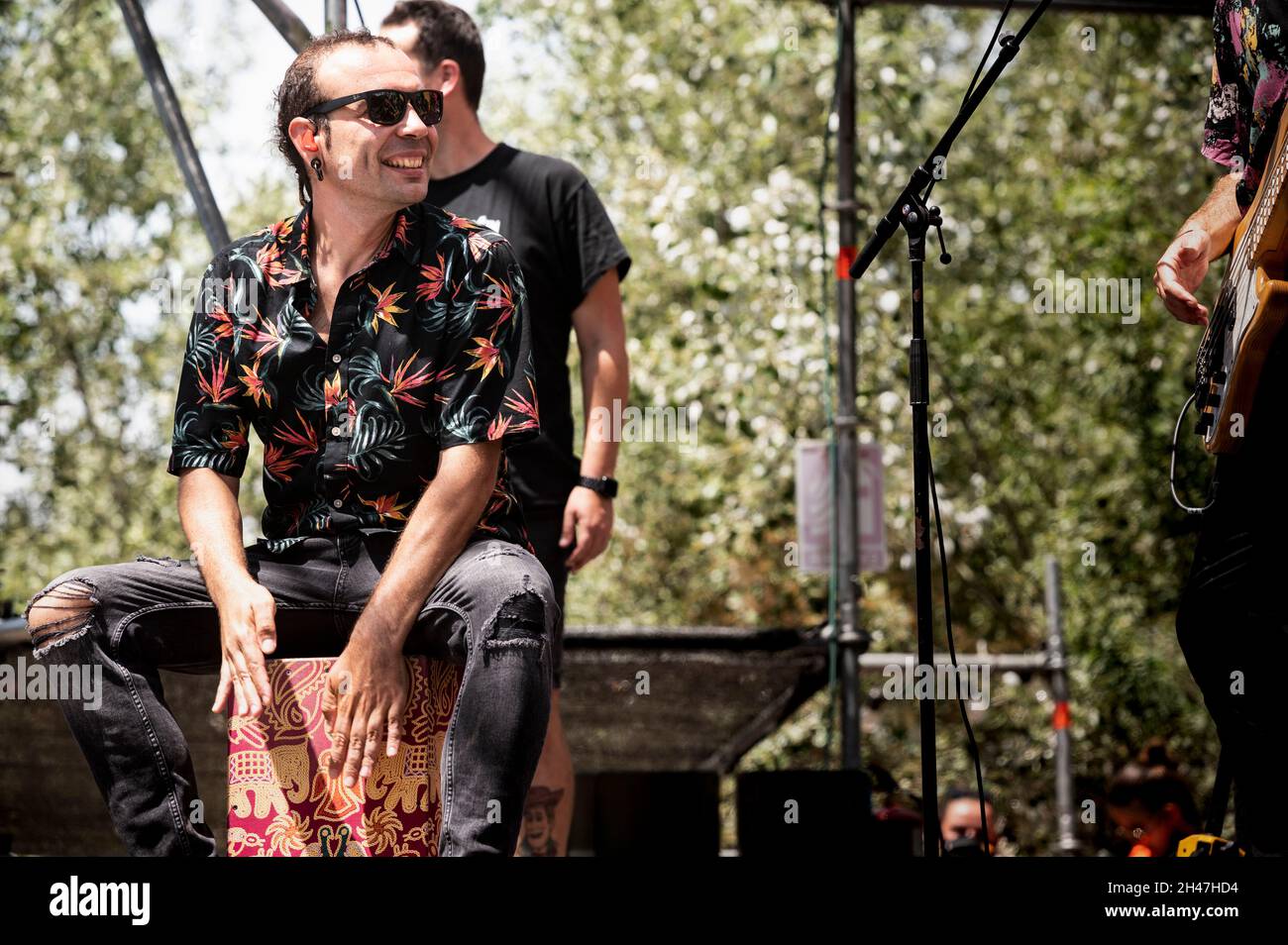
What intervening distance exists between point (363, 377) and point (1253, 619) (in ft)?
5.08

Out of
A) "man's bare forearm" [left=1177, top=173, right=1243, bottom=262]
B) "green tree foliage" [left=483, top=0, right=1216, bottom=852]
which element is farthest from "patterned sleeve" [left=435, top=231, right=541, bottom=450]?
"green tree foliage" [left=483, top=0, right=1216, bottom=852]

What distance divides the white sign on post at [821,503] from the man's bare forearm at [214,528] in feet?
9.62

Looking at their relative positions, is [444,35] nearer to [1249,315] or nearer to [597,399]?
[597,399]

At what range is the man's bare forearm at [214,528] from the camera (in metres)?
2.52

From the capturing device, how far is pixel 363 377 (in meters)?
2.66

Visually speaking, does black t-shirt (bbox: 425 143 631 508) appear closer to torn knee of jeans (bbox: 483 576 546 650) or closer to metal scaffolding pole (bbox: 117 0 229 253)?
metal scaffolding pole (bbox: 117 0 229 253)

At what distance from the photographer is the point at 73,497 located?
14.7m

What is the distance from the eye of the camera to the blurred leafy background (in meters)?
9.40

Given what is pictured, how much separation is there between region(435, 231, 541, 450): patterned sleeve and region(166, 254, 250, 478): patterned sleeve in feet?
1.27

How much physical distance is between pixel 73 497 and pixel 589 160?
6.06 m

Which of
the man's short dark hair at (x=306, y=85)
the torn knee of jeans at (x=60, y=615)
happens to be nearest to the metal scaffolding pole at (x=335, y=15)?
the man's short dark hair at (x=306, y=85)

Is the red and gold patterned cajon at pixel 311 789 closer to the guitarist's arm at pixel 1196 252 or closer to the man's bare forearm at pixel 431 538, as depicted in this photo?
the man's bare forearm at pixel 431 538
